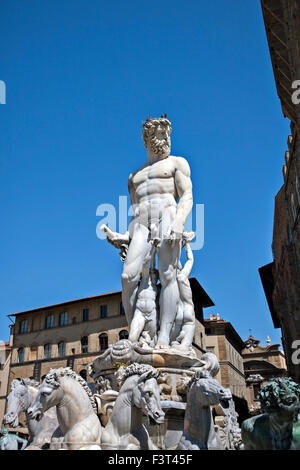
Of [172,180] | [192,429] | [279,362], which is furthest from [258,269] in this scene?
[192,429]

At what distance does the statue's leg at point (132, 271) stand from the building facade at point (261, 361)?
50.2 metres

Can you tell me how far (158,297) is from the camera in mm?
6438

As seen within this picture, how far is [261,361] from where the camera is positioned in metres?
57.5

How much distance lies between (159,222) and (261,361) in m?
55.1

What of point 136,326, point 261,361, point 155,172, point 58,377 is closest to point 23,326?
point 261,361

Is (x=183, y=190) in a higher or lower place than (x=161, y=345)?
higher

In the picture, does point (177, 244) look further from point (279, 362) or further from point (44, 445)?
point (279, 362)

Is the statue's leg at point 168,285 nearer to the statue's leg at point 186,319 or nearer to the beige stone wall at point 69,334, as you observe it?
the statue's leg at point 186,319

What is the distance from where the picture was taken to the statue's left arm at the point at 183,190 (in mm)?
6602

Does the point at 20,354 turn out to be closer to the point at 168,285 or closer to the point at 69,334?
the point at 69,334

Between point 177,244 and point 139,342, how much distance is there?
149 cm

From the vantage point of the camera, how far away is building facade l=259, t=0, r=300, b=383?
888 inches

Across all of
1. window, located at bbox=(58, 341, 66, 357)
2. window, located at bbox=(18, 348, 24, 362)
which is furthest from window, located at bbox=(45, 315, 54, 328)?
window, located at bbox=(18, 348, 24, 362)
